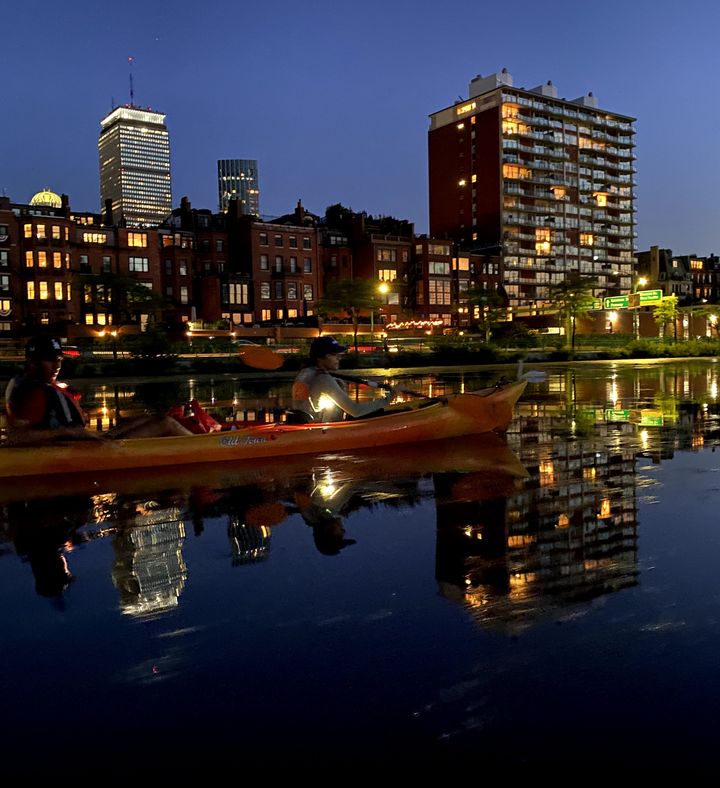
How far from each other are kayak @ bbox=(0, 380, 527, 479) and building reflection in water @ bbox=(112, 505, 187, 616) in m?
2.22

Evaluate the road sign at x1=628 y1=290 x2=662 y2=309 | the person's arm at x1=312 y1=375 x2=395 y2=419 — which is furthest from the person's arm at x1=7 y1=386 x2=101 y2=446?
the road sign at x1=628 y1=290 x2=662 y2=309

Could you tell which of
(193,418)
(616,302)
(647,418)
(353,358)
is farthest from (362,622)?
(616,302)

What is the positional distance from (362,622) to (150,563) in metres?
2.27

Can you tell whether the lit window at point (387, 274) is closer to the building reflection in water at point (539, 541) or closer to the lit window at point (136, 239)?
the lit window at point (136, 239)

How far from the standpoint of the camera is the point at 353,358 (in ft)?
147

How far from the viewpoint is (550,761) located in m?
3.00

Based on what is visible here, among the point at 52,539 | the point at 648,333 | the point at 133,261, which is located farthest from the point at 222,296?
the point at 52,539

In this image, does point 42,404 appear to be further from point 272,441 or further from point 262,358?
point 262,358

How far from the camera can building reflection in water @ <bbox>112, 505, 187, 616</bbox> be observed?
5059mm

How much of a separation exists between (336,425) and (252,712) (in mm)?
7583

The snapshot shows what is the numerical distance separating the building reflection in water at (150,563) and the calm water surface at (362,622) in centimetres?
3

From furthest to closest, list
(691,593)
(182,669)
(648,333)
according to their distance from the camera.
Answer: (648,333) → (691,593) → (182,669)

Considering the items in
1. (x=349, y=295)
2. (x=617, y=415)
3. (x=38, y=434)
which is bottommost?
(x=617, y=415)

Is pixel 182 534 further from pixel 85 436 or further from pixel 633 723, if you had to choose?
pixel 633 723
